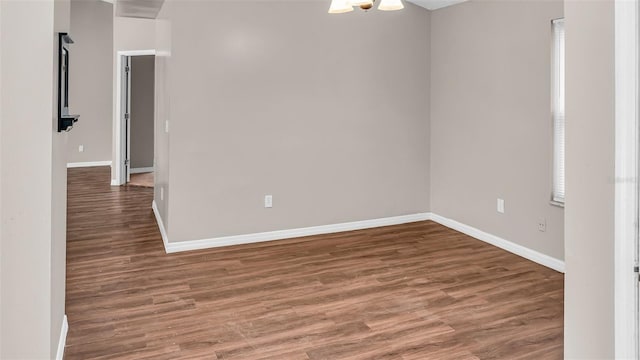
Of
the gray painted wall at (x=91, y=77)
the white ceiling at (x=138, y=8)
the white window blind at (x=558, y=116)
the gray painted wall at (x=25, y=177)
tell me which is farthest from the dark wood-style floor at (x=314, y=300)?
the gray painted wall at (x=91, y=77)

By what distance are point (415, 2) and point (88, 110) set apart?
24.4 ft

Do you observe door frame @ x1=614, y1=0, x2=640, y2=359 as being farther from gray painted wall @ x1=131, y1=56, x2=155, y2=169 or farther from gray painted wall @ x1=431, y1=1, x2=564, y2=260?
gray painted wall @ x1=131, y1=56, x2=155, y2=169

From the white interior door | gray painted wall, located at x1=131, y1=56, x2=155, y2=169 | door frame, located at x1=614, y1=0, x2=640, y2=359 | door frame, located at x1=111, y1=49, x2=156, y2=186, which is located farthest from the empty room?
gray painted wall, located at x1=131, y1=56, x2=155, y2=169

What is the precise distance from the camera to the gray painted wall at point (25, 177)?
4.87ft

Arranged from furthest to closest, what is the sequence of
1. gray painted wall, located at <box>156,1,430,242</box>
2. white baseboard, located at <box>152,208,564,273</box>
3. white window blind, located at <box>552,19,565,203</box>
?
gray painted wall, located at <box>156,1,430,242</box> → white baseboard, located at <box>152,208,564,273</box> → white window blind, located at <box>552,19,565,203</box>

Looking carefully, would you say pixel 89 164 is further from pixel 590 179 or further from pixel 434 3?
pixel 590 179

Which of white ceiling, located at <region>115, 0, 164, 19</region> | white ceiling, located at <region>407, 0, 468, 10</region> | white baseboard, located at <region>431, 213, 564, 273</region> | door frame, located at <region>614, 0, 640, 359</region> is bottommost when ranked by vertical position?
white baseboard, located at <region>431, 213, 564, 273</region>

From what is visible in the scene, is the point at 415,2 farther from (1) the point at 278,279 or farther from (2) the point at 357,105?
(1) the point at 278,279

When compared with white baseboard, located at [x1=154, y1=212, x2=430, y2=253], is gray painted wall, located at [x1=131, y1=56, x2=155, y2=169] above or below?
above

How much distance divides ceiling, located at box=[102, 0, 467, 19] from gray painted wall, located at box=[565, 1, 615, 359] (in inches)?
141

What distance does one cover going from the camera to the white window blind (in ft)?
12.6

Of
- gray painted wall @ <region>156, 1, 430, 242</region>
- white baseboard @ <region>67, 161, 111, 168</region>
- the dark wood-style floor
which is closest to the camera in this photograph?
the dark wood-style floor

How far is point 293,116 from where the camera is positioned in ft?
15.6

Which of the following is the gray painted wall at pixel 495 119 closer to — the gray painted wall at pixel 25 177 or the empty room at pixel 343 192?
the empty room at pixel 343 192
